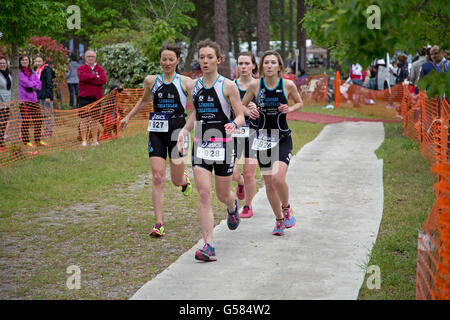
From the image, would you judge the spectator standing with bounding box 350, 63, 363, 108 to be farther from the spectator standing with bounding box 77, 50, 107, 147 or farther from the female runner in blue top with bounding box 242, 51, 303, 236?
the female runner in blue top with bounding box 242, 51, 303, 236

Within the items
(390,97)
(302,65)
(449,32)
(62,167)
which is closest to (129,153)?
(62,167)

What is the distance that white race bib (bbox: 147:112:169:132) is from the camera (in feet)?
21.8

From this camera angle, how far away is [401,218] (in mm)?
7105

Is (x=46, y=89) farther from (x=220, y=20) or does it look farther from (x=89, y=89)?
(x=220, y=20)

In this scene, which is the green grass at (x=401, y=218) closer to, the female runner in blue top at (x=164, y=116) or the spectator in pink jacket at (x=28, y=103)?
the female runner in blue top at (x=164, y=116)

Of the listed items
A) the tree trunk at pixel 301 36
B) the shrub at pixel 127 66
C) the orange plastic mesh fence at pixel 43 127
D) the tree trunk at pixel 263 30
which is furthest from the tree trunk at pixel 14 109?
the tree trunk at pixel 301 36

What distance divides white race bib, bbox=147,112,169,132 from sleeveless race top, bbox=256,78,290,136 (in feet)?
3.53

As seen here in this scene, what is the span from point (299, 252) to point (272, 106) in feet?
5.54

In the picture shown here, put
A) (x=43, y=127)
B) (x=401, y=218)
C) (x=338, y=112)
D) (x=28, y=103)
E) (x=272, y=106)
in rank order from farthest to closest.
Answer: (x=338, y=112) < (x=43, y=127) < (x=28, y=103) < (x=401, y=218) < (x=272, y=106)

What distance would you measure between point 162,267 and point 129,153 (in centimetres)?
711

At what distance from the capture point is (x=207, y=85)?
594cm

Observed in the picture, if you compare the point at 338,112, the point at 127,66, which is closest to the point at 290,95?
the point at 127,66

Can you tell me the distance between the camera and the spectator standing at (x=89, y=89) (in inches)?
508

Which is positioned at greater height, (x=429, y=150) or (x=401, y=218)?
(x=429, y=150)
